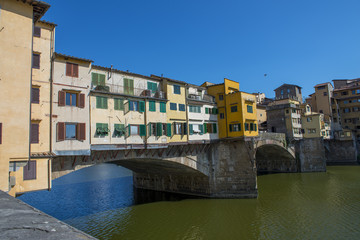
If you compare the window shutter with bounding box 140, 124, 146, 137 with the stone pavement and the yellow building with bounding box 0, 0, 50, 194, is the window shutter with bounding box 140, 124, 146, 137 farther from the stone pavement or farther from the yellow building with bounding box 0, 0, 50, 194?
the stone pavement

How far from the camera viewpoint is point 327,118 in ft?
243

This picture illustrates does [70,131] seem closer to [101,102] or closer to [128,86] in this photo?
[101,102]

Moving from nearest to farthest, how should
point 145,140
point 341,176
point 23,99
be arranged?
point 23,99 → point 145,140 → point 341,176

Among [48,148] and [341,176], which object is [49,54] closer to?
[48,148]

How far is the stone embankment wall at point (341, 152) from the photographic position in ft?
232

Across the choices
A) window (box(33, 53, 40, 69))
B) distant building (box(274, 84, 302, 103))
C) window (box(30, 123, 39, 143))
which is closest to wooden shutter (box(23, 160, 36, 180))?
window (box(30, 123, 39, 143))

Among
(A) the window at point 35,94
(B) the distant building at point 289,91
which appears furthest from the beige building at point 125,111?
(B) the distant building at point 289,91

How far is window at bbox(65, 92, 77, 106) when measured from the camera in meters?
21.6

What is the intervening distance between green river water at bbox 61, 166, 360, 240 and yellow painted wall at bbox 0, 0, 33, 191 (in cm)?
1250

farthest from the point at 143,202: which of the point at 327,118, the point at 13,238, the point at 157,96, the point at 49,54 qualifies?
the point at 327,118

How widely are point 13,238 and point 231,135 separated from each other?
34000 millimetres

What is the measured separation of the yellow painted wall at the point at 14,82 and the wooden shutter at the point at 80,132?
242 inches

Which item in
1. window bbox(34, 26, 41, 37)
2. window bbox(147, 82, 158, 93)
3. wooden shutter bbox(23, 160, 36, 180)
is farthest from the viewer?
window bbox(147, 82, 158, 93)

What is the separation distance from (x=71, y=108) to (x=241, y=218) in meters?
22.2
